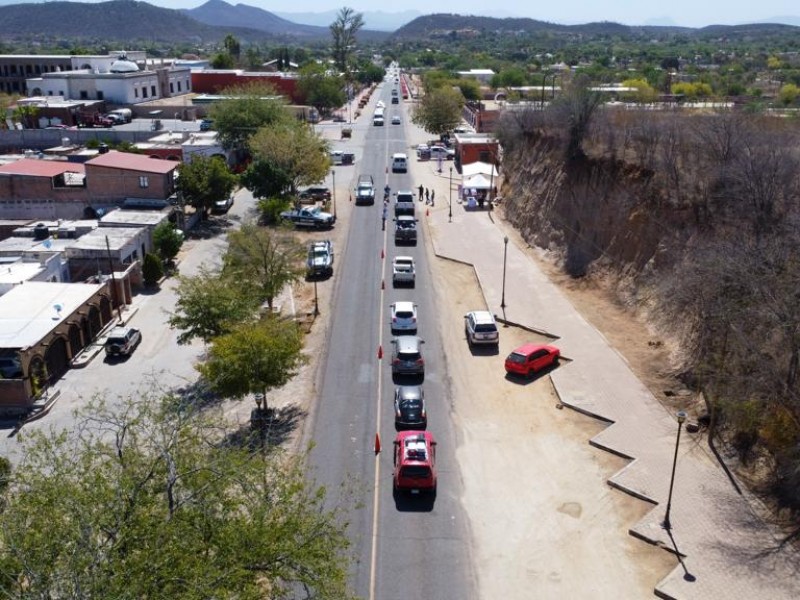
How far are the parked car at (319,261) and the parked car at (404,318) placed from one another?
813 centimetres

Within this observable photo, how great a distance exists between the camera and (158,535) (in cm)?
1261

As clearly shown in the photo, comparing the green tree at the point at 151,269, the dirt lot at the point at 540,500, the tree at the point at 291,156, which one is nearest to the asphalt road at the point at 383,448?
the dirt lot at the point at 540,500

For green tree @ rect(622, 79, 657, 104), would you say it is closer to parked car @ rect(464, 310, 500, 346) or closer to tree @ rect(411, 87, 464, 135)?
tree @ rect(411, 87, 464, 135)

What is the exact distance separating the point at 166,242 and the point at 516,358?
22.6m

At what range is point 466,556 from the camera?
18688 mm

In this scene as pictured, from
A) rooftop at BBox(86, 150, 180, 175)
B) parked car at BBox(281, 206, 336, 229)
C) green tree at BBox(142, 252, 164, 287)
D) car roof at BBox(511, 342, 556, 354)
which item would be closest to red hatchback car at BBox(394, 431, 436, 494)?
car roof at BBox(511, 342, 556, 354)

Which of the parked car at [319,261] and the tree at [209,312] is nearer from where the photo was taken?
the tree at [209,312]

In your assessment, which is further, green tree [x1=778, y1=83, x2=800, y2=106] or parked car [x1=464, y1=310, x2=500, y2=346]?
green tree [x1=778, y1=83, x2=800, y2=106]

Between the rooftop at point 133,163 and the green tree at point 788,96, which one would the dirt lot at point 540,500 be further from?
the green tree at point 788,96

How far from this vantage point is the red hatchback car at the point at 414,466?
20.8 m

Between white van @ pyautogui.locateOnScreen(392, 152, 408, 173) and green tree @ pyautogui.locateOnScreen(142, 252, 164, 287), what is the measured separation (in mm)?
32255

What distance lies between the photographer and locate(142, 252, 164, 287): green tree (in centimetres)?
3834

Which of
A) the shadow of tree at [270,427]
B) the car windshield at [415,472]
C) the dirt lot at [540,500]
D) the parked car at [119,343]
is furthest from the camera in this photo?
the parked car at [119,343]

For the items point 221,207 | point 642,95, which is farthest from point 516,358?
point 642,95
